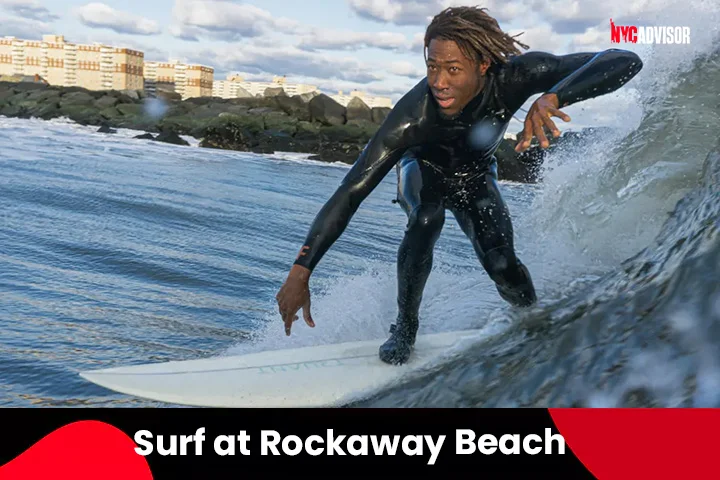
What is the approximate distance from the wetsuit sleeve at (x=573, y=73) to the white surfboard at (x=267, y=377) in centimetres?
155

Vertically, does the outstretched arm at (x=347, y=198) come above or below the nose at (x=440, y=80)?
below

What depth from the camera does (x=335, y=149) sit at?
36750 millimetres

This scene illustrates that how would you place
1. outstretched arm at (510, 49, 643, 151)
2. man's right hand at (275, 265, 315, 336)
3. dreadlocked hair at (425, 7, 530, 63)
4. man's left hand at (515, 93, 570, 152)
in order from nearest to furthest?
man's left hand at (515, 93, 570, 152)
outstretched arm at (510, 49, 643, 151)
man's right hand at (275, 265, 315, 336)
dreadlocked hair at (425, 7, 530, 63)

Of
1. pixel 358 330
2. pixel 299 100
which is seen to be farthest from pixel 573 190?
pixel 299 100

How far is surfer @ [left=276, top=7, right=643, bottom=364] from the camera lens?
3551 millimetres

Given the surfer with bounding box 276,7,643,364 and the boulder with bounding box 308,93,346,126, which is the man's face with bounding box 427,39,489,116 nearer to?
the surfer with bounding box 276,7,643,364

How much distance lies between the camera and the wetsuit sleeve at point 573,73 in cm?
355

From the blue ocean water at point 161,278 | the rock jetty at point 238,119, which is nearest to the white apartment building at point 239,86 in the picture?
the rock jetty at point 238,119

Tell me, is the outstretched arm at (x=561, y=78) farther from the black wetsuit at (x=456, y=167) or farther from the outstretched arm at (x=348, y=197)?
the outstretched arm at (x=348, y=197)

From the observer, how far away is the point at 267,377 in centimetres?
402

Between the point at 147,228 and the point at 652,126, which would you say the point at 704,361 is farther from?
the point at 147,228

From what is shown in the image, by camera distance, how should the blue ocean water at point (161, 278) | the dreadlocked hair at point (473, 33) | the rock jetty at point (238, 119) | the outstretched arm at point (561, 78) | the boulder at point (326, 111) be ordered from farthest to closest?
the boulder at point (326, 111) < the rock jetty at point (238, 119) < the blue ocean water at point (161, 278) < the dreadlocked hair at point (473, 33) < the outstretched arm at point (561, 78)

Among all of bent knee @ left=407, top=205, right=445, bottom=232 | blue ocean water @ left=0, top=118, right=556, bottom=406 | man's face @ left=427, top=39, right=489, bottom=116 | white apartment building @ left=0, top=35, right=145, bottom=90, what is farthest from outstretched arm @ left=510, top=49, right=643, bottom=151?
white apartment building @ left=0, top=35, right=145, bottom=90

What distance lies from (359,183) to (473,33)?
1009 millimetres
